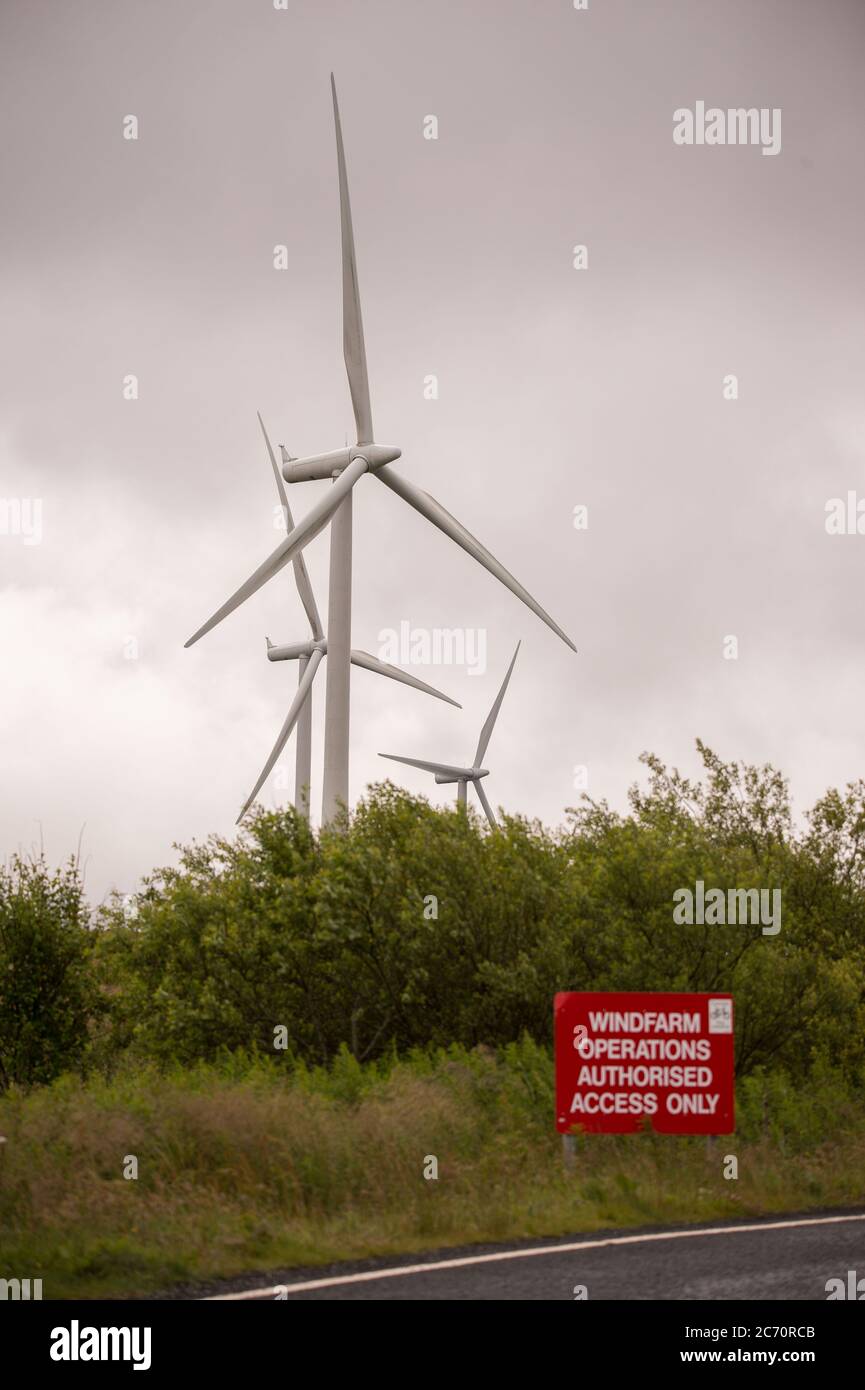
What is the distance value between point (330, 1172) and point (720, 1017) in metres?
5.05

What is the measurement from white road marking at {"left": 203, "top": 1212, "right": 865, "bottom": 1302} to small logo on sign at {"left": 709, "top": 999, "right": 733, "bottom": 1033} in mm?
2175

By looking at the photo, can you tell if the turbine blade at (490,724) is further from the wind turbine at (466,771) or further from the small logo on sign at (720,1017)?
the small logo on sign at (720,1017)

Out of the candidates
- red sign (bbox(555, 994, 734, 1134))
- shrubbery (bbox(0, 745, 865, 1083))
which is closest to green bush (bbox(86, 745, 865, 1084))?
shrubbery (bbox(0, 745, 865, 1083))

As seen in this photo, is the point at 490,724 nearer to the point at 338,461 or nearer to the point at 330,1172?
the point at 338,461

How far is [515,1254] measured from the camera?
11.7m

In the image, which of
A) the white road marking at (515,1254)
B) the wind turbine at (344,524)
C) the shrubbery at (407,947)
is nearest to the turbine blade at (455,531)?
the wind turbine at (344,524)

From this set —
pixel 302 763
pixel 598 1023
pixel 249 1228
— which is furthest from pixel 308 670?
pixel 249 1228

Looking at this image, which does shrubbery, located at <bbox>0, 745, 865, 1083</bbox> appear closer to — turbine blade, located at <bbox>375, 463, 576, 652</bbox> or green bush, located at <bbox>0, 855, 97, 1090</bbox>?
green bush, located at <bbox>0, 855, 97, 1090</bbox>

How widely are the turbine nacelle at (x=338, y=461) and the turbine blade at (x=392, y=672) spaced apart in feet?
26.7

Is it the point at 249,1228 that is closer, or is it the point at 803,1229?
the point at 249,1228

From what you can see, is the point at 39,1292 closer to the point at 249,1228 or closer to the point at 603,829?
the point at 249,1228

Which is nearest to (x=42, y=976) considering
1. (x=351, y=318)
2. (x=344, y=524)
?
(x=344, y=524)

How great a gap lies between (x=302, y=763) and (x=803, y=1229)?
1230 inches
